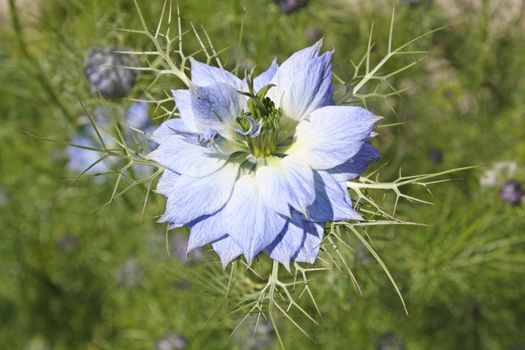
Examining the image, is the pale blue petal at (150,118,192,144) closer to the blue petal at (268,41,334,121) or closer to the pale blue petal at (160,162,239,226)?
the pale blue petal at (160,162,239,226)

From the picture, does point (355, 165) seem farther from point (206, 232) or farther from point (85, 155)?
point (85, 155)

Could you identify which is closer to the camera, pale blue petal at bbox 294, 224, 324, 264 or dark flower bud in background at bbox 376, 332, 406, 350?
pale blue petal at bbox 294, 224, 324, 264

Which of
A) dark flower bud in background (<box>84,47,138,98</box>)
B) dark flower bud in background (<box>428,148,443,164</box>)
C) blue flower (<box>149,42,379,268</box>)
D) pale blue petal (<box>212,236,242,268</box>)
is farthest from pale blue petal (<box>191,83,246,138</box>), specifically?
dark flower bud in background (<box>428,148,443,164</box>)

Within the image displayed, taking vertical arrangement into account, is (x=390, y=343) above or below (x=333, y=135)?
below

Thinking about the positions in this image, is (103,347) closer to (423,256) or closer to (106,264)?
(106,264)

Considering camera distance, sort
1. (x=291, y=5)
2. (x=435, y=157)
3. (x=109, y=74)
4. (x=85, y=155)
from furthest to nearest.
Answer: (x=85, y=155) < (x=435, y=157) < (x=291, y=5) < (x=109, y=74)

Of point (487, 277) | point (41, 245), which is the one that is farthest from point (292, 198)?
point (41, 245)

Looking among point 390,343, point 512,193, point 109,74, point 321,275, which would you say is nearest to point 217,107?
point 109,74
